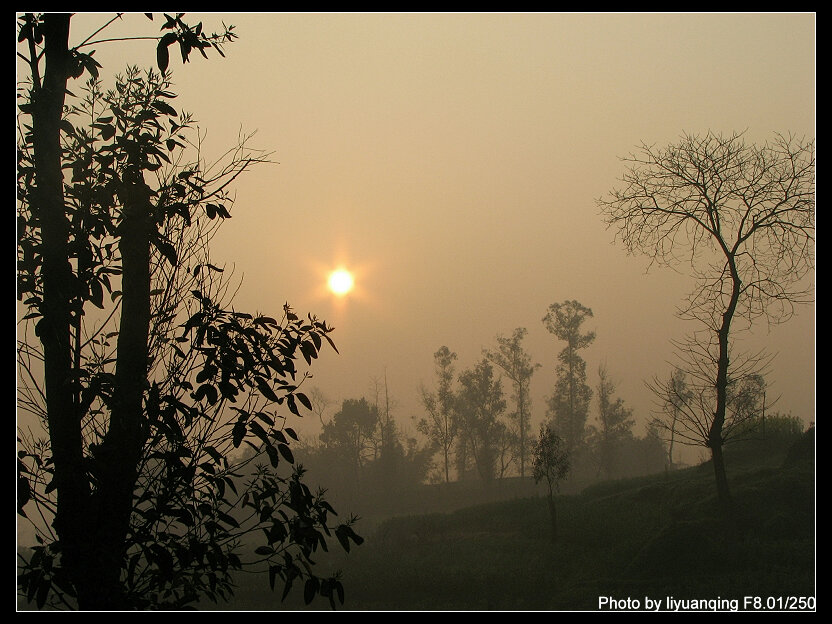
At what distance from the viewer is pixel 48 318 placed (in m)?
3.98

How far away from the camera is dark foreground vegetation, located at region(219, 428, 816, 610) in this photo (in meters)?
19.7

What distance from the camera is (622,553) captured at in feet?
77.8

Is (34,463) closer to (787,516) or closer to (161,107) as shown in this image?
(161,107)

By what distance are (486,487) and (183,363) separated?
201 ft

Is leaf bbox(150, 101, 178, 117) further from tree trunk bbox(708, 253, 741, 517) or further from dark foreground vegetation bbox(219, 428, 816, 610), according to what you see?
tree trunk bbox(708, 253, 741, 517)

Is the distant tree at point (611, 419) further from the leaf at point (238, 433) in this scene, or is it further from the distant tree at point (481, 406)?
the leaf at point (238, 433)

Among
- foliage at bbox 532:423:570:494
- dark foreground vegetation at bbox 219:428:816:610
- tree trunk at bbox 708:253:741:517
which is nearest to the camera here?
dark foreground vegetation at bbox 219:428:816:610

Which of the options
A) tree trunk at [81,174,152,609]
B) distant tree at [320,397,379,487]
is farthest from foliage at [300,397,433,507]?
tree trunk at [81,174,152,609]

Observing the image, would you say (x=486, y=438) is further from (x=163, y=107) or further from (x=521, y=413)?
(x=163, y=107)

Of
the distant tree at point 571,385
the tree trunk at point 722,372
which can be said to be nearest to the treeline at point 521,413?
the distant tree at point 571,385

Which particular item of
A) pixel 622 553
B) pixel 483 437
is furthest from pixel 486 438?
pixel 622 553

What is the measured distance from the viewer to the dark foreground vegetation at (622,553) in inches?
777

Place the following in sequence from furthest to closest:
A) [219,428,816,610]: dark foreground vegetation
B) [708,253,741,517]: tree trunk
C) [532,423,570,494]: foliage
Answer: [532,423,570,494]: foliage, [708,253,741,517]: tree trunk, [219,428,816,610]: dark foreground vegetation

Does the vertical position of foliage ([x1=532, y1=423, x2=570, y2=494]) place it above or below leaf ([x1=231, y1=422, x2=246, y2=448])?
below
